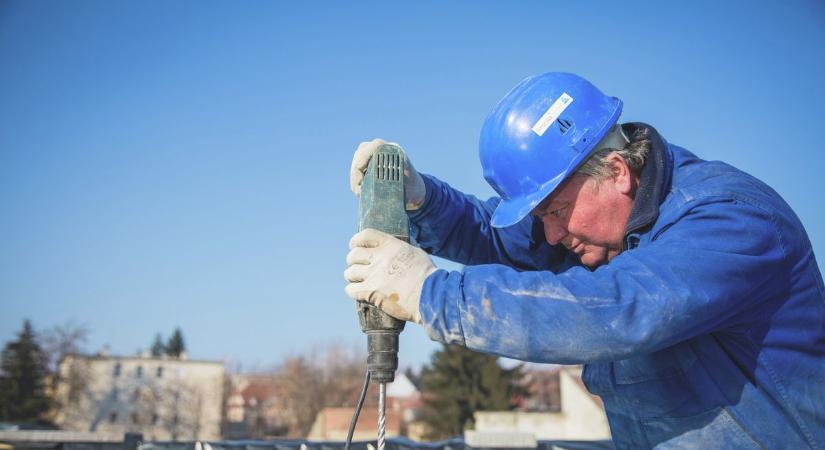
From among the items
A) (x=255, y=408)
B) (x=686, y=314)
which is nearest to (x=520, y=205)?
(x=686, y=314)

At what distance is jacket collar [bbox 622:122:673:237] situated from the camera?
2.10 meters

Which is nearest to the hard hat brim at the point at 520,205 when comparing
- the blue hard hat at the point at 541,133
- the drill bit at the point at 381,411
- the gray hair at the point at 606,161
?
the blue hard hat at the point at 541,133

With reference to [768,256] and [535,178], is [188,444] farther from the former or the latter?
[768,256]

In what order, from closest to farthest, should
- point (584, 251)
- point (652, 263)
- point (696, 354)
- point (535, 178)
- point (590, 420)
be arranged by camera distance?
1. point (652, 263)
2. point (696, 354)
3. point (535, 178)
4. point (584, 251)
5. point (590, 420)

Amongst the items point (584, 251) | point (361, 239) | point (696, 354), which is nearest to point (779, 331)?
point (696, 354)

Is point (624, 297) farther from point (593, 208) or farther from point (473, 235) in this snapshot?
point (473, 235)

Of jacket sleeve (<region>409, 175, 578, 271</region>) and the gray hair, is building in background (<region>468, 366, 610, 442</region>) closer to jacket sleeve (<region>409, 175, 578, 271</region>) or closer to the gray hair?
jacket sleeve (<region>409, 175, 578, 271</region>)

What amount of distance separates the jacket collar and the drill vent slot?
0.95 metres

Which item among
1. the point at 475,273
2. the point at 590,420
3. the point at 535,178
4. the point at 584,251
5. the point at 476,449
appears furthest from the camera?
the point at 590,420

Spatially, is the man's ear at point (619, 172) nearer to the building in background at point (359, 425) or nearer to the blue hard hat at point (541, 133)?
the blue hard hat at point (541, 133)

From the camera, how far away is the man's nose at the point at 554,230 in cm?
247

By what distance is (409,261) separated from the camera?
1.94 m

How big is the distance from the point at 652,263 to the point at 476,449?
150 inches

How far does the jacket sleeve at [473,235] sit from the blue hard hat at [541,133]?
555mm
